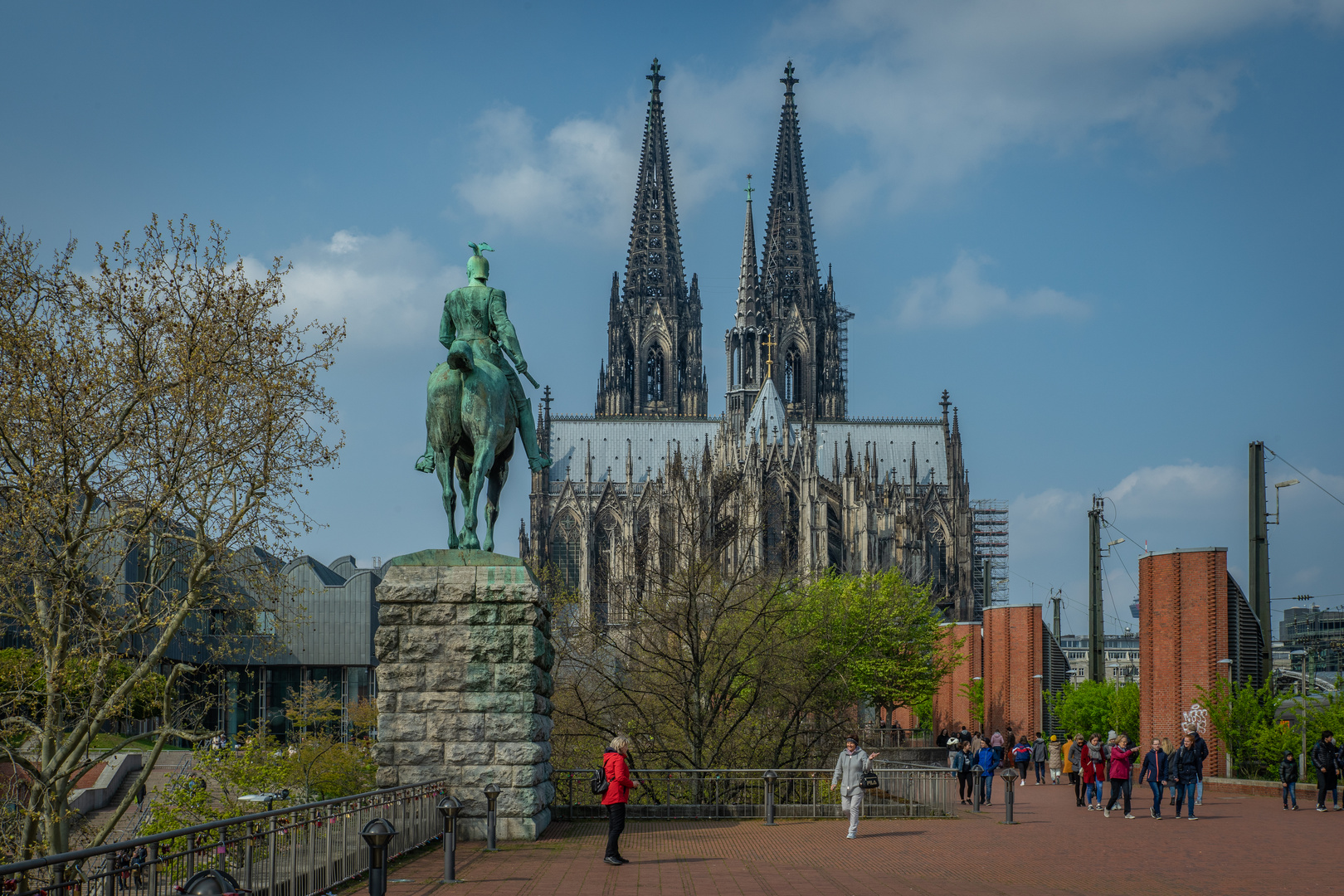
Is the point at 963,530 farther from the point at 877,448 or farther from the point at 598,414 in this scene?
the point at 598,414

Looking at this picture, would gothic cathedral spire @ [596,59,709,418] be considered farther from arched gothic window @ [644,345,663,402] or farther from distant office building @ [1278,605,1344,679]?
distant office building @ [1278,605,1344,679]

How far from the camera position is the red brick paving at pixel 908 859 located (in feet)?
35.7

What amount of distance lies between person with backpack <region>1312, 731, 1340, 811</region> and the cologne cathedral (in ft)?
196

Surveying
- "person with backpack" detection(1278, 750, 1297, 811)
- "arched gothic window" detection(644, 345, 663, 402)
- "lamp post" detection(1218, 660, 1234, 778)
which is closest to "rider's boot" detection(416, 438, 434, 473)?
"person with backpack" detection(1278, 750, 1297, 811)

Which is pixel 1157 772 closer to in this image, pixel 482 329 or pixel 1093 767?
pixel 1093 767

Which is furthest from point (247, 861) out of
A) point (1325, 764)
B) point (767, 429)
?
point (767, 429)

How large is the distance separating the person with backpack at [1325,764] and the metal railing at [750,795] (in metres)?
6.48

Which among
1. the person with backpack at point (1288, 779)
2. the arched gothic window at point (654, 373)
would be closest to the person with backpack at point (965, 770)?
the person with backpack at point (1288, 779)

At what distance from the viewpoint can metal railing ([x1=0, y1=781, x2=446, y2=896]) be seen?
7172 mm

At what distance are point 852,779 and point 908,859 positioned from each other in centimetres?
267

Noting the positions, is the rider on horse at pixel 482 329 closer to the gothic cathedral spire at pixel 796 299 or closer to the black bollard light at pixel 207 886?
the black bollard light at pixel 207 886

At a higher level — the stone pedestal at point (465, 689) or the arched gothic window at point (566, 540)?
the arched gothic window at point (566, 540)

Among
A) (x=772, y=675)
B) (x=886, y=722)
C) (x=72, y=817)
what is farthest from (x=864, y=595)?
(x=72, y=817)

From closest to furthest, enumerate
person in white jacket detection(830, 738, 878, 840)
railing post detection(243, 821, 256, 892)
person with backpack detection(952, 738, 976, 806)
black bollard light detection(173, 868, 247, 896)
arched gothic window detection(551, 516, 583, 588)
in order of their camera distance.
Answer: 1. black bollard light detection(173, 868, 247, 896)
2. railing post detection(243, 821, 256, 892)
3. person in white jacket detection(830, 738, 878, 840)
4. person with backpack detection(952, 738, 976, 806)
5. arched gothic window detection(551, 516, 583, 588)
